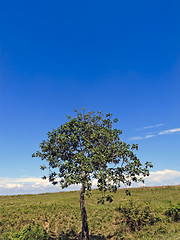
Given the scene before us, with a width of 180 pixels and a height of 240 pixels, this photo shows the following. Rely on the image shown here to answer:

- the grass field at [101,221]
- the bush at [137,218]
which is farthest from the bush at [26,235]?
the bush at [137,218]

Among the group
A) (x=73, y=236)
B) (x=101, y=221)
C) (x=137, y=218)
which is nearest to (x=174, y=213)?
(x=137, y=218)

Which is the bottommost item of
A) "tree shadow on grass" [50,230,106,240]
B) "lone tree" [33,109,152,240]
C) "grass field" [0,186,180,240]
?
"tree shadow on grass" [50,230,106,240]

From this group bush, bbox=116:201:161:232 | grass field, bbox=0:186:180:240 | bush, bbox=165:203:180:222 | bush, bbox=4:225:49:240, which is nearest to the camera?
bush, bbox=4:225:49:240

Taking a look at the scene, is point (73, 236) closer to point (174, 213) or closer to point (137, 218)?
point (137, 218)

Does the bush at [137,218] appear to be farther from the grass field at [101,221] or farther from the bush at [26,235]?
the bush at [26,235]

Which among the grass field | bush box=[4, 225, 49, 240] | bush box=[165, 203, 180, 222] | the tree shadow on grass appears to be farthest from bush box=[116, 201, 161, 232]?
bush box=[4, 225, 49, 240]

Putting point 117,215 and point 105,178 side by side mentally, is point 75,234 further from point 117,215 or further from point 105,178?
point 105,178

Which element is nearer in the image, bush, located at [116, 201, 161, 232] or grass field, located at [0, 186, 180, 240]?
grass field, located at [0, 186, 180, 240]

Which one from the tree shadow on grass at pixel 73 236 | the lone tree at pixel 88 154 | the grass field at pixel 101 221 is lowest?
the tree shadow on grass at pixel 73 236

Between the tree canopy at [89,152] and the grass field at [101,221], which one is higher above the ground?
the tree canopy at [89,152]

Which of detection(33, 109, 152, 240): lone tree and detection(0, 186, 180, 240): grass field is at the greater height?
detection(33, 109, 152, 240): lone tree

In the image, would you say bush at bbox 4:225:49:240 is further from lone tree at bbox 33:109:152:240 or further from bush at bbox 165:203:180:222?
bush at bbox 165:203:180:222

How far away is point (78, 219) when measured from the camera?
107 feet

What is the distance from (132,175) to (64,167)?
7.77m
